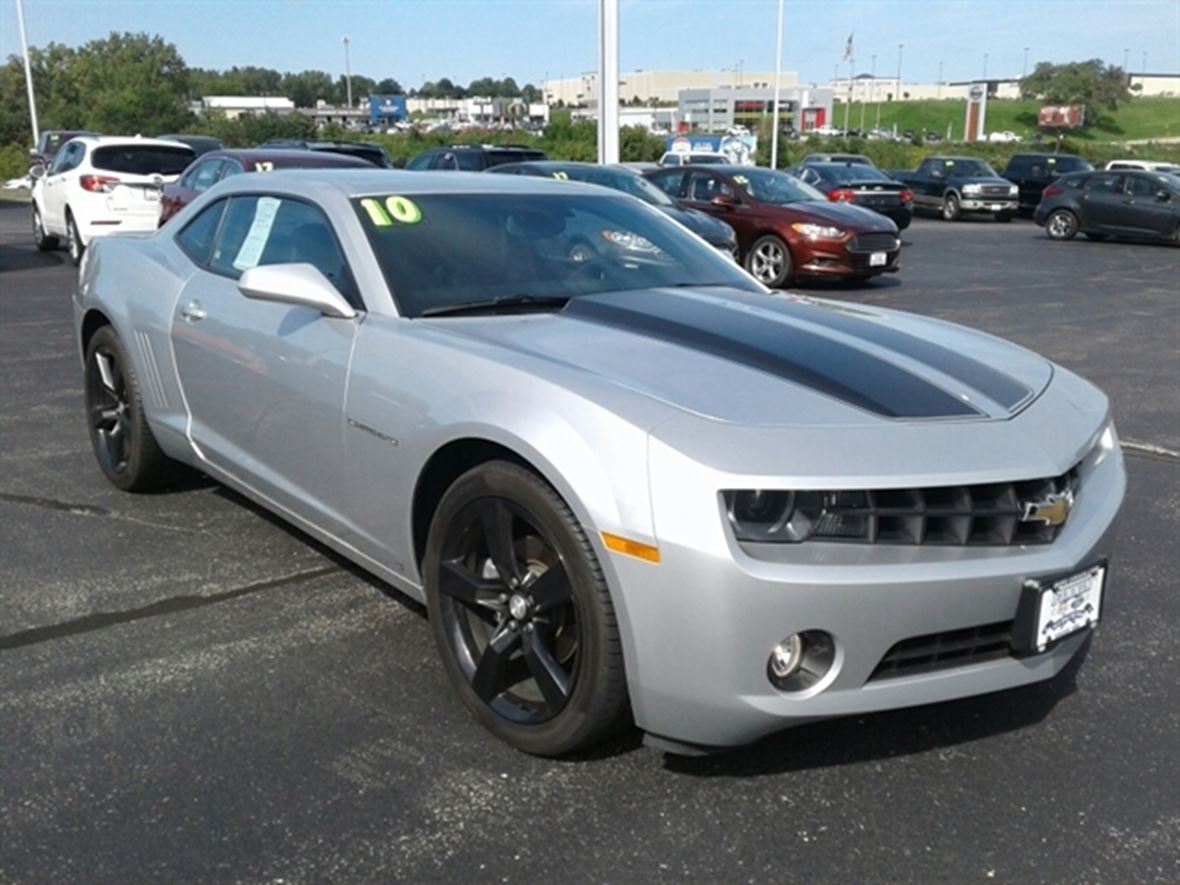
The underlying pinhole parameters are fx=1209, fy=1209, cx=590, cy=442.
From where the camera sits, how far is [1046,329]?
11547 mm

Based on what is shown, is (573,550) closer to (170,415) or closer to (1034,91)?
(170,415)

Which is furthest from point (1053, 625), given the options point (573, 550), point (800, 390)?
point (573, 550)

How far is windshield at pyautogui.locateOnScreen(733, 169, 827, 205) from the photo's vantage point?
15828mm

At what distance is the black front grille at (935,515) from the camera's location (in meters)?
2.76

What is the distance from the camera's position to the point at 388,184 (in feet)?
14.2

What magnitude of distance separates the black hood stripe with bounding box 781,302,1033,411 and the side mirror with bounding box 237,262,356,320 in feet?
4.74

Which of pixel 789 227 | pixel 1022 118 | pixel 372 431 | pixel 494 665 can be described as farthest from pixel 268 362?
pixel 1022 118

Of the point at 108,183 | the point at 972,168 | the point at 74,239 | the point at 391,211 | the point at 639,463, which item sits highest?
the point at 391,211

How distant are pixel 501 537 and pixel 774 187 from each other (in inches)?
539

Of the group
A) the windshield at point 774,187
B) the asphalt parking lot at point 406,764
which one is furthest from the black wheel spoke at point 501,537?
the windshield at point 774,187

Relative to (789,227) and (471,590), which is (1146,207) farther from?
(471,590)

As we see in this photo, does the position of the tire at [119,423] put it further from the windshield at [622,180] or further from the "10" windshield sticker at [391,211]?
the windshield at [622,180]

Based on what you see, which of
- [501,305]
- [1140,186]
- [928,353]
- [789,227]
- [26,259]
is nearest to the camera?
[928,353]

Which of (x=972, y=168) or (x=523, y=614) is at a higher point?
(x=523, y=614)
